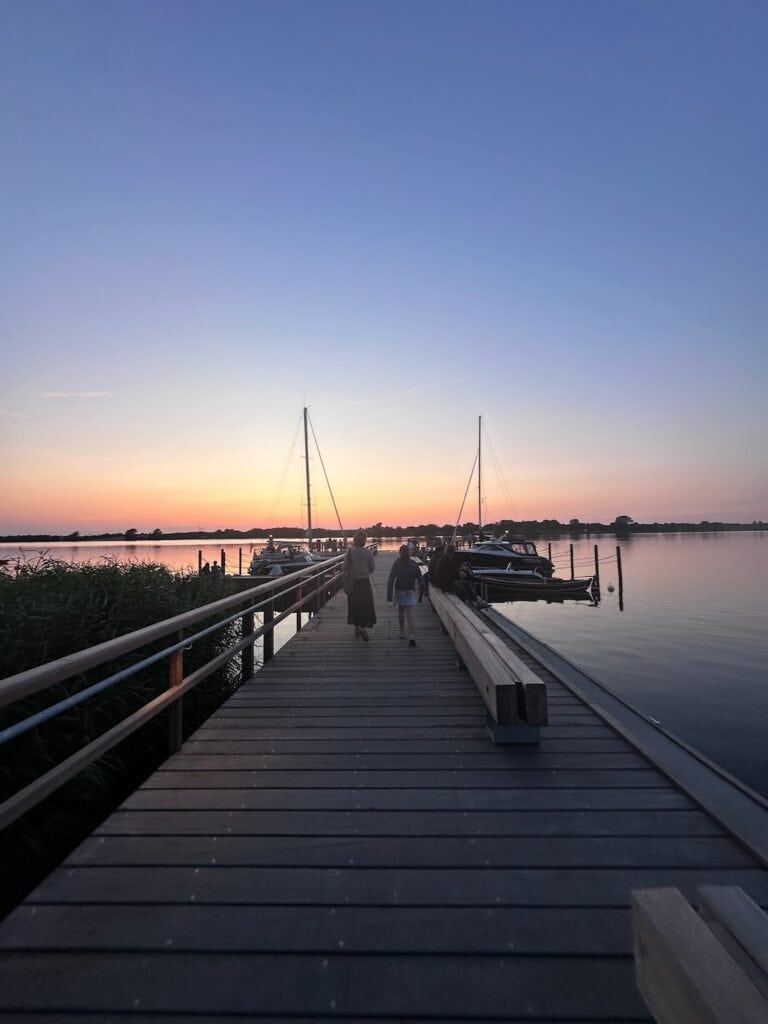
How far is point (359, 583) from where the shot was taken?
9531mm

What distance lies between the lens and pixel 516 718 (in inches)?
180

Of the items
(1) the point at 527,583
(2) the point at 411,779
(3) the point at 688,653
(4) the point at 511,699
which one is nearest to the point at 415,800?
(2) the point at 411,779

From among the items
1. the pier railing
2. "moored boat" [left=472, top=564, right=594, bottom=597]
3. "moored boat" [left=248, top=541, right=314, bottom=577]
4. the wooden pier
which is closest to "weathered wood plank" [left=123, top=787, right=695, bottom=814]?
the wooden pier

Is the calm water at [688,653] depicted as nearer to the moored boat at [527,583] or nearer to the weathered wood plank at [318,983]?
the moored boat at [527,583]

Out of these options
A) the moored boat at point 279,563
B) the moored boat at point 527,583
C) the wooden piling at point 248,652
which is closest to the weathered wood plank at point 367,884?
the wooden piling at point 248,652

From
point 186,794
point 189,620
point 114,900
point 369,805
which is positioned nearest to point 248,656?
point 189,620

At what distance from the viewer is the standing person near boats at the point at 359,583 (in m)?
9.45

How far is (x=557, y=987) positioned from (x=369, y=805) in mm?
1625

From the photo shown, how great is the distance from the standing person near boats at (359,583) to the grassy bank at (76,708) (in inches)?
77.3

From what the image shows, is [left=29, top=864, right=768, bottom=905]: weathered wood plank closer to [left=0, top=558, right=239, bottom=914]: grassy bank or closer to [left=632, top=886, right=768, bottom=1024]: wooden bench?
[left=632, top=886, right=768, bottom=1024]: wooden bench

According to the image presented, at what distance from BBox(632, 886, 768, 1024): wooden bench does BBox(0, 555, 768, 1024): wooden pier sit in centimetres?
96

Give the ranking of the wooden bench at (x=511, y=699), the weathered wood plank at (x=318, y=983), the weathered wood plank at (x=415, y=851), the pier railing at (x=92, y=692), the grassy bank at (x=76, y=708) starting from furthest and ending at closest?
the wooden bench at (x=511, y=699)
the grassy bank at (x=76, y=708)
the weathered wood plank at (x=415, y=851)
the pier railing at (x=92, y=692)
the weathered wood plank at (x=318, y=983)

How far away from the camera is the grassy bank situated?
4262 millimetres

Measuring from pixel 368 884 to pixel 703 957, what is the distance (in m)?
1.88
